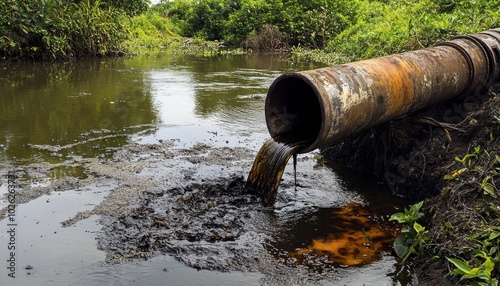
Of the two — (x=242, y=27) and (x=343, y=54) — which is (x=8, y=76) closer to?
(x=343, y=54)

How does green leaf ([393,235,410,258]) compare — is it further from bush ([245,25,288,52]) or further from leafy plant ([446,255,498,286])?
bush ([245,25,288,52])

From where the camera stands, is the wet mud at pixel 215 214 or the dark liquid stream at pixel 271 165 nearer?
the wet mud at pixel 215 214

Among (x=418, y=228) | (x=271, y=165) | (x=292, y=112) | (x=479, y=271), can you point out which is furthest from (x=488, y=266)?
(x=292, y=112)

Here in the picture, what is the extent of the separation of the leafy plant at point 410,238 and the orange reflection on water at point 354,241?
135 millimetres

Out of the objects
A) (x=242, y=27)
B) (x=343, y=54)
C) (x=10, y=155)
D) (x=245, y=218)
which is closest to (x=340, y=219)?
(x=245, y=218)

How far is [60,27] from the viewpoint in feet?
46.4

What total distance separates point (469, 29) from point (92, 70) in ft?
32.3

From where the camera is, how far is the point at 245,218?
4.53m

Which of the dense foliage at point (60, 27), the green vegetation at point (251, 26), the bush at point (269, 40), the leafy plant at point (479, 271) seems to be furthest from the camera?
the bush at point (269, 40)

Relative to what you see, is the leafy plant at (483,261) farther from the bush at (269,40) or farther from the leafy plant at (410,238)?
the bush at (269,40)

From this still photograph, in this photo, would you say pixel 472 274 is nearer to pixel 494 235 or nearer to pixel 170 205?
pixel 494 235

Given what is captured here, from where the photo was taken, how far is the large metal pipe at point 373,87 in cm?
401

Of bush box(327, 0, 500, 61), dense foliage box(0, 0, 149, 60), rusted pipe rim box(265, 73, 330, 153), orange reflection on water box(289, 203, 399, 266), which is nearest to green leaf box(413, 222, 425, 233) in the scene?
orange reflection on water box(289, 203, 399, 266)

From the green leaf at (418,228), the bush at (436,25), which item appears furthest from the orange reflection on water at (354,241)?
the bush at (436,25)
